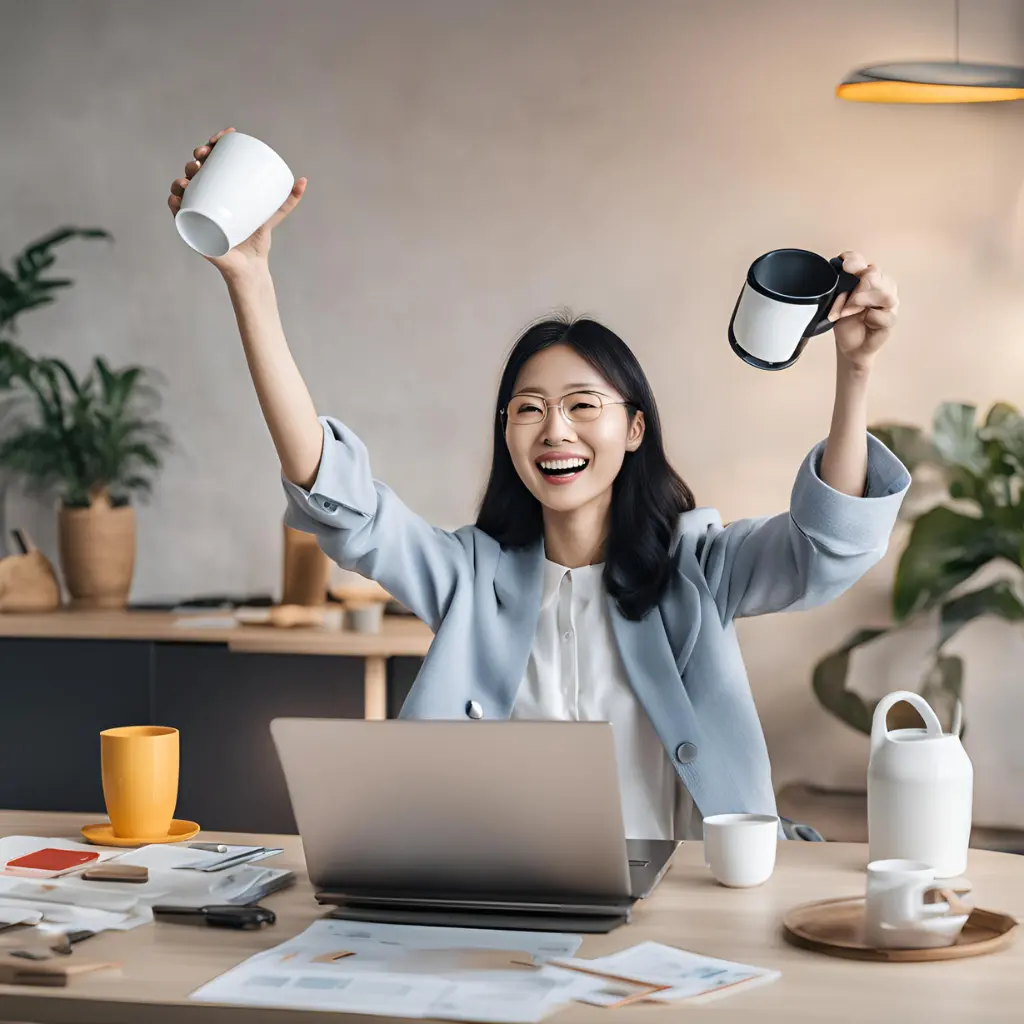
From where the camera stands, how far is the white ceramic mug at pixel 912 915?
1.06 metres

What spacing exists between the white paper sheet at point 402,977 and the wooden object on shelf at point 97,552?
8.04 ft

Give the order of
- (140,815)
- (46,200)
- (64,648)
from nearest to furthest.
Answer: (140,815)
(64,648)
(46,200)

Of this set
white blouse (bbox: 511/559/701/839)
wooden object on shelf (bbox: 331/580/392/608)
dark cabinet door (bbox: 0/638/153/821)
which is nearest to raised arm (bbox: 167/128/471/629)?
white blouse (bbox: 511/559/701/839)

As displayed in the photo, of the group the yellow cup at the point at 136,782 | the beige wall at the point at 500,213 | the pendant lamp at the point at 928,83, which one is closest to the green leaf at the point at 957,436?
the beige wall at the point at 500,213

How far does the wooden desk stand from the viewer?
3.08m

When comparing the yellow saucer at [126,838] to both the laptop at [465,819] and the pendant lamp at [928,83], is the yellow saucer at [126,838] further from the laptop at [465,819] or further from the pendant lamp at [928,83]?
the pendant lamp at [928,83]

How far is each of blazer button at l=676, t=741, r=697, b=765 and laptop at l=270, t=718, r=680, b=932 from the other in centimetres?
48

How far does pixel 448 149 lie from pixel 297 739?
263cm

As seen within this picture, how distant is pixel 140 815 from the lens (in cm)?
148

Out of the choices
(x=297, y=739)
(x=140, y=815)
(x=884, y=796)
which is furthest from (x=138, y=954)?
(x=884, y=796)

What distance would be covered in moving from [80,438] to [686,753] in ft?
7.64

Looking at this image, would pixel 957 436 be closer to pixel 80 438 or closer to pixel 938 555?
pixel 938 555

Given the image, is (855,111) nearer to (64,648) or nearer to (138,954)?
(64,648)

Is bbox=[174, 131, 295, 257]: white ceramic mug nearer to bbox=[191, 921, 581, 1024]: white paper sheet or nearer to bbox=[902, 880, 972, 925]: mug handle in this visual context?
bbox=[191, 921, 581, 1024]: white paper sheet
